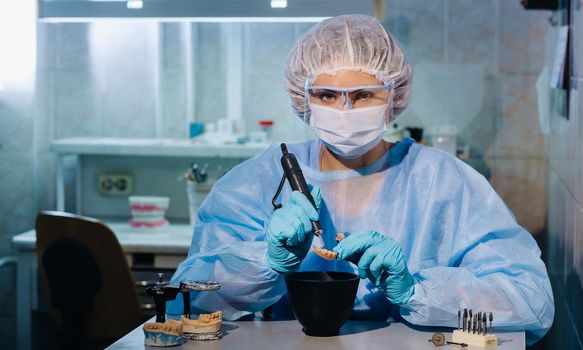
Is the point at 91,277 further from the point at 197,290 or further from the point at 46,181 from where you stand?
the point at 197,290

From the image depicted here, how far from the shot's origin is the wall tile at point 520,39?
10.8 ft

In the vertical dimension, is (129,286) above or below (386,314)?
below

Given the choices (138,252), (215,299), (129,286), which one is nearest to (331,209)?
(215,299)

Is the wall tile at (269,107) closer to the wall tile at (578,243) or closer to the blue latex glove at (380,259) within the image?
the wall tile at (578,243)

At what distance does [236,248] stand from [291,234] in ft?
0.57

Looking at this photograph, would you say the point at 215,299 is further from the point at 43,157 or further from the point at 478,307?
the point at 43,157

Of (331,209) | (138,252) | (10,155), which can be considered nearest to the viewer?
(331,209)

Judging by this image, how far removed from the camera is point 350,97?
1.73 meters

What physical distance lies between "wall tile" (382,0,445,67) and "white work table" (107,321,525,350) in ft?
6.41

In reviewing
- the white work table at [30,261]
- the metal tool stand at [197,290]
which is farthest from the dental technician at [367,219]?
the white work table at [30,261]

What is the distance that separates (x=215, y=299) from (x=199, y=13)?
1.42 meters

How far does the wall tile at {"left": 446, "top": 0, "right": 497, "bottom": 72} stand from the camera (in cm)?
331

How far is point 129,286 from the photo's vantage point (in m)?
2.73

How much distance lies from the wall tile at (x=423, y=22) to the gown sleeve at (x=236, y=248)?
63.6 inches
